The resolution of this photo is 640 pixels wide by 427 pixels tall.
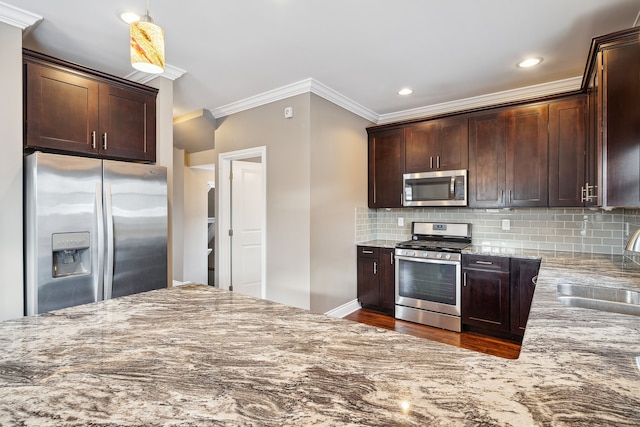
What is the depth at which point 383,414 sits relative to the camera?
23.6 inches

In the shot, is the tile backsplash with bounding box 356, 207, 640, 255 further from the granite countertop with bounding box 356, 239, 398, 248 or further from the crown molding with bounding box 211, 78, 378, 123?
the crown molding with bounding box 211, 78, 378, 123

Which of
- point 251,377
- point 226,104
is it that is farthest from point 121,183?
point 251,377

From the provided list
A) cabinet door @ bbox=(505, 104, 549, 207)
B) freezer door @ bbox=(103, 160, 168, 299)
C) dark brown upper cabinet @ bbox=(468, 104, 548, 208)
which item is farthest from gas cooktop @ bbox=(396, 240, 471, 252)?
freezer door @ bbox=(103, 160, 168, 299)

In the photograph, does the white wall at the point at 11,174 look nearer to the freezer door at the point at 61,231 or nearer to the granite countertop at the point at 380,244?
the freezer door at the point at 61,231

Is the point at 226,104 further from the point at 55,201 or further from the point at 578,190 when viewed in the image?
the point at 578,190

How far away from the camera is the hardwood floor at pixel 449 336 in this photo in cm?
289

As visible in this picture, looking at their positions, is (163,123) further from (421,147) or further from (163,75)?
(421,147)

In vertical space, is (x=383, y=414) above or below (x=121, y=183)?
below

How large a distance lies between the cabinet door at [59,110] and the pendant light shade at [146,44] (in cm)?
152

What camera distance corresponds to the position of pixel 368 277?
3943 millimetres

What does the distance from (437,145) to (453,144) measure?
0.59ft

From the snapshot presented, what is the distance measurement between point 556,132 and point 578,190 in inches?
23.4

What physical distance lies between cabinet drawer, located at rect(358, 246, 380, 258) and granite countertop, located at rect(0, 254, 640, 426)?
2671mm

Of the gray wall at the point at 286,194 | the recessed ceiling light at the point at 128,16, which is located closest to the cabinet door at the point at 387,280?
the gray wall at the point at 286,194
